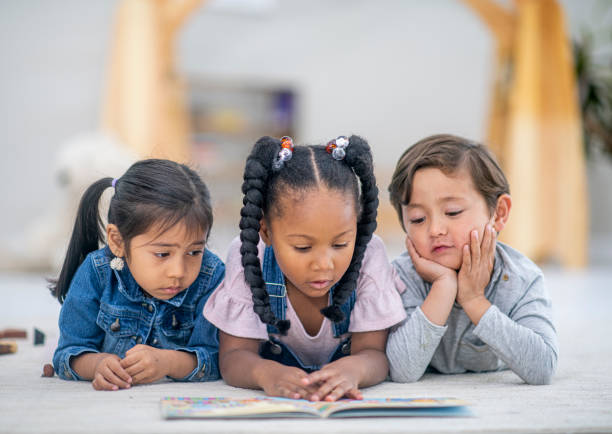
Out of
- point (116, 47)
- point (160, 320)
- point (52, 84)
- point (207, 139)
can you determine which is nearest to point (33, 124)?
point (52, 84)

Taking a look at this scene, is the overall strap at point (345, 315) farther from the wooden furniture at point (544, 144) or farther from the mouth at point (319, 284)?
the wooden furniture at point (544, 144)

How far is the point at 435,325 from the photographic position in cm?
131

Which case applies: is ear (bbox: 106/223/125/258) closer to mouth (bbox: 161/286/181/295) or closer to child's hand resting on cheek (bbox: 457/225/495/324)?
mouth (bbox: 161/286/181/295)

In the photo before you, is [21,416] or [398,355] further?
[398,355]

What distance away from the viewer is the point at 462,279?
54.1 inches

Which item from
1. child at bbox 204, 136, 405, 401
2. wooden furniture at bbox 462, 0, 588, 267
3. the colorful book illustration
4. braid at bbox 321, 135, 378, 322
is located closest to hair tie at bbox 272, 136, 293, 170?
child at bbox 204, 136, 405, 401

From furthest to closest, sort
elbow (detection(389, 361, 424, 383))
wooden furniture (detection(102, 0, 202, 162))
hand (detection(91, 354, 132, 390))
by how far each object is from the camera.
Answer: wooden furniture (detection(102, 0, 202, 162)) < elbow (detection(389, 361, 424, 383)) < hand (detection(91, 354, 132, 390))

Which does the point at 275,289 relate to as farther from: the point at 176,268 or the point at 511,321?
the point at 511,321

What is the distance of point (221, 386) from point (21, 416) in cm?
40

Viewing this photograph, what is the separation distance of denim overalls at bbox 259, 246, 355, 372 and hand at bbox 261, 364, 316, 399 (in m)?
0.16

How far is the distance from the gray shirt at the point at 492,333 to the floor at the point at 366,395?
0.13ft

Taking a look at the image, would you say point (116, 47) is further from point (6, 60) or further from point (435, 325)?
point (435, 325)

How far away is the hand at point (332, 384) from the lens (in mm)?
1138

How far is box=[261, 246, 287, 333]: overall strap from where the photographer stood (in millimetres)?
1354
